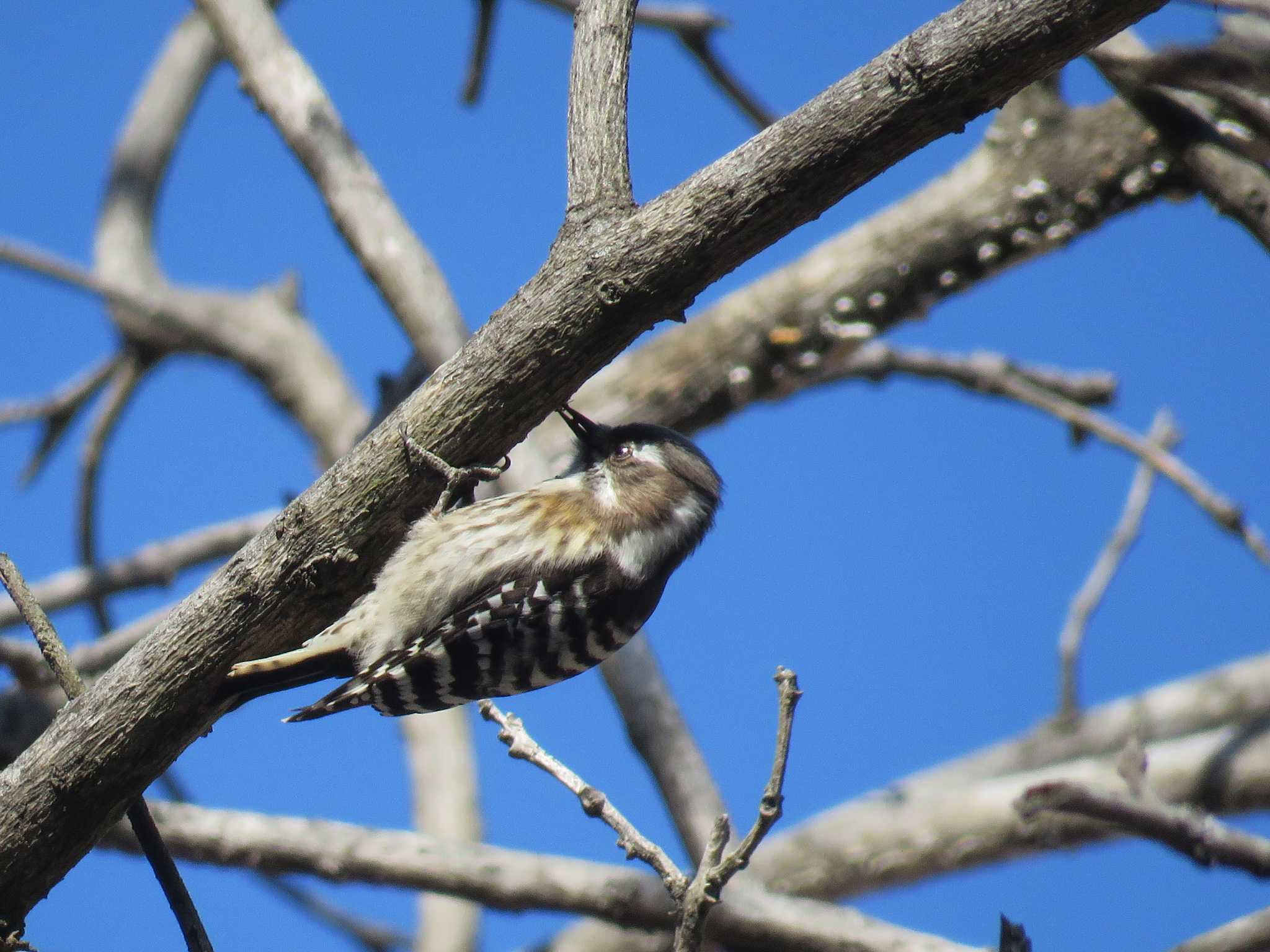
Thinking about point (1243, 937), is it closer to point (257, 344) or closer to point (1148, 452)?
point (1148, 452)

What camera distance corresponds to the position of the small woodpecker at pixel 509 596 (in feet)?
13.7

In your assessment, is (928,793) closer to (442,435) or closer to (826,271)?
(826,271)

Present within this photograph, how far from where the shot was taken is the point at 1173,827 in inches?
83.3

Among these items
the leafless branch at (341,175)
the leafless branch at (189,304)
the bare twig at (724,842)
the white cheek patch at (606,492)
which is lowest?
the bare twig at (724,842)

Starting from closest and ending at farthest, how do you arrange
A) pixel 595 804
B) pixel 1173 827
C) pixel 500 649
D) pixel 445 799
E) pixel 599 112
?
1. pixel 1173 827
2. pixel 595 804
3. pixel 599 112
4. pixel 500 649
5. pixel 445 799

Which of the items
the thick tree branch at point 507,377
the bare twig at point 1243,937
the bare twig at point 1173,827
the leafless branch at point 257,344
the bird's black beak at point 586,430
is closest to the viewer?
the bare twig at point 1173,827

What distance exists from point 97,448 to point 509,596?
4.29 meters

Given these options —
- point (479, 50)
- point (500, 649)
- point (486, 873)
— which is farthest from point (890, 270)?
point (486, 873)

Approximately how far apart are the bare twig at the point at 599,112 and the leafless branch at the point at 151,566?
351cm

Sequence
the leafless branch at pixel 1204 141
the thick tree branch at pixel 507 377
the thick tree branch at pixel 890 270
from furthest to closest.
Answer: the thick tree branch at pixel 890 270 < the leafless branch at pixel 1204 141 < the thick tree branch at pixel 507 377

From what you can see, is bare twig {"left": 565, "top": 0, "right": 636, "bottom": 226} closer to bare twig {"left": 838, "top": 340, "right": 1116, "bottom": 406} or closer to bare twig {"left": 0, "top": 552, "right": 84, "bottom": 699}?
bare twig {"left": 0, "top": 552, "right": 84, "bottom": 699}

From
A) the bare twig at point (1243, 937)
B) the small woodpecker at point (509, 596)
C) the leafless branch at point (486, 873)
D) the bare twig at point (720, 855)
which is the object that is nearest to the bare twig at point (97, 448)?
the leafless branch at point (486, 873)

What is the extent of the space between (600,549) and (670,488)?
0.42 meters

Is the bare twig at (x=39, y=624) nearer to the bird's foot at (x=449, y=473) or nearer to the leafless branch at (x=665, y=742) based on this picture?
the bird's foot at (x=449, y=473)
